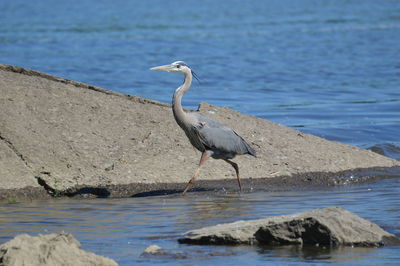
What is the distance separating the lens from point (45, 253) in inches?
260

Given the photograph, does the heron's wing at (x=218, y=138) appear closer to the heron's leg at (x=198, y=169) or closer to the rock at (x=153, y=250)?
the heron's leg at (x=198, y=169)

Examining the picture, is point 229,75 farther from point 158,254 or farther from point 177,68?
point 158,254

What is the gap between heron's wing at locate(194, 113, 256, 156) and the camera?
11180 mm

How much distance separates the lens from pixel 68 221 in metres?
9.12

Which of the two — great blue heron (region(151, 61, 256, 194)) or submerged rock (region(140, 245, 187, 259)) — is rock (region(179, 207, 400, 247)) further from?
great blue heron (region(151, 61, 256, 194))

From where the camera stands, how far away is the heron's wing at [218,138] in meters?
11.2

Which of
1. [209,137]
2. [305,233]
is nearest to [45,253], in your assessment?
[305,233]

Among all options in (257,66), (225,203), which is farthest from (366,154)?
(257,66)

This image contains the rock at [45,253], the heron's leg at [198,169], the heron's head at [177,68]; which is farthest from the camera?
the heron's head at [177,68]

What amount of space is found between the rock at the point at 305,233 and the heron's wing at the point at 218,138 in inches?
130

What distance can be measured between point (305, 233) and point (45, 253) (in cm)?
232

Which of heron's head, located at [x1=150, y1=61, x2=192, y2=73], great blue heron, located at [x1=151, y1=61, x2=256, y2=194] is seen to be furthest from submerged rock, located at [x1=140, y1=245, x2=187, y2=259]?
heron's head, located at [x1=150, y1=61, x2=192, y2=73]

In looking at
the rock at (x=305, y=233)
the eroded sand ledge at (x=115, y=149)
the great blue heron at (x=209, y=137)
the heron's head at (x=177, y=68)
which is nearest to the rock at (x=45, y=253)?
the rock at (x=305, y=233)

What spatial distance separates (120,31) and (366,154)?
A: 1217 inches
